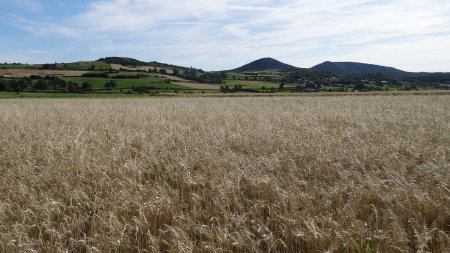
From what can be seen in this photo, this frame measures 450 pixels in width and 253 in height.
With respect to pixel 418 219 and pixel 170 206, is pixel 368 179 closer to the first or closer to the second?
pixel 418 219

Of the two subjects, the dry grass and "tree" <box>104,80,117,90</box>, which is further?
"tree" <box>104,80,117,90</box>

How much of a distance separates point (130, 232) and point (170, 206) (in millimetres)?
612

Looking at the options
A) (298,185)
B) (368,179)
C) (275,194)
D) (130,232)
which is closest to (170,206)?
(130,232)

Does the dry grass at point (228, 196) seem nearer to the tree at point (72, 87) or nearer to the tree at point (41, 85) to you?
the tree at point (72, 87)

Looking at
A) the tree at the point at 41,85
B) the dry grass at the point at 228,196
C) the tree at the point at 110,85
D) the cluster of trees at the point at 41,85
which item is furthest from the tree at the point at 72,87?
the dry grass at the point at 228,196

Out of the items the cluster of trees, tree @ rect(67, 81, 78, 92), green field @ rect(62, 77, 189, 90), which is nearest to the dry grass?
tree @ rect(67, 81, 78, 92)

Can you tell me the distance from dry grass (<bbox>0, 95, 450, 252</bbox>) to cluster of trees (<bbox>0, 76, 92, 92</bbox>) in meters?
63.0

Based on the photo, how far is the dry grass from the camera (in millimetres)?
3451

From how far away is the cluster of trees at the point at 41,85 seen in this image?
61.8m

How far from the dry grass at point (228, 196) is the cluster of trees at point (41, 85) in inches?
2481

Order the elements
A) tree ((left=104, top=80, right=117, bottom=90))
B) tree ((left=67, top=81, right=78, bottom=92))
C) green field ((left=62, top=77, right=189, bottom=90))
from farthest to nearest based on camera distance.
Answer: green field ((left=62, top=77, right=189, bottom=90)) → tree ((left=104, top=80, right=117, bottom=90)) → tree ((left=67, top=81, right=78, bottom=92))


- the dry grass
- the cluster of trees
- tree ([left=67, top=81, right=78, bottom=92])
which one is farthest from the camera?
tree ([left=67, top=81, right=78, bottom=92])

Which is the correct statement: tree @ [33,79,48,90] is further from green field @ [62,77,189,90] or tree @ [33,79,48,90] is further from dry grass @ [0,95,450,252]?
dry grass @ [0,95,450,252]

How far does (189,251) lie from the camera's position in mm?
3240
